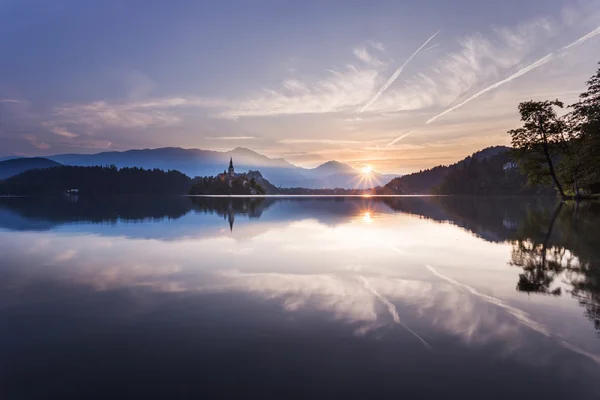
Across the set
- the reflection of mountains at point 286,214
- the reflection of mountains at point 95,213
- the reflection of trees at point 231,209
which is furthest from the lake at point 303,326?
the reflection of mountains at point 95,213

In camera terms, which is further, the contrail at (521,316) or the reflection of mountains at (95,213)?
the reflection of mountains at (95,213)

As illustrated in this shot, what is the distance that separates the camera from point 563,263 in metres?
15.4

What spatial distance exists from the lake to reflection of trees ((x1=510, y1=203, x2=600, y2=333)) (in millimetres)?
95

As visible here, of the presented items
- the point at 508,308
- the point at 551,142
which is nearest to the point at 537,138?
the point at 551,142

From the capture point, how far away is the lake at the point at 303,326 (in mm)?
6035

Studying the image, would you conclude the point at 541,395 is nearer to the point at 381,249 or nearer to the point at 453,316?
the point at 453,316

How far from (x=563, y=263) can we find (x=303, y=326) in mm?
13282

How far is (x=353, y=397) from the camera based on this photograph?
5.62m

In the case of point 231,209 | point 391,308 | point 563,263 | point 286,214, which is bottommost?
point 231,209

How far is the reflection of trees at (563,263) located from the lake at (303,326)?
95 millimetres

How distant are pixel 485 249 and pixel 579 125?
61.2m

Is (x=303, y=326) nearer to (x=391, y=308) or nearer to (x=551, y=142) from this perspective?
(x=391, y=308)

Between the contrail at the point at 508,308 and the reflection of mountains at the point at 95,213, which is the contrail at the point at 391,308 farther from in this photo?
the reflection of mountains at the point at 95,213

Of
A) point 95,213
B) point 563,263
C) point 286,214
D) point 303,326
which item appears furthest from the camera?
point 95,213
